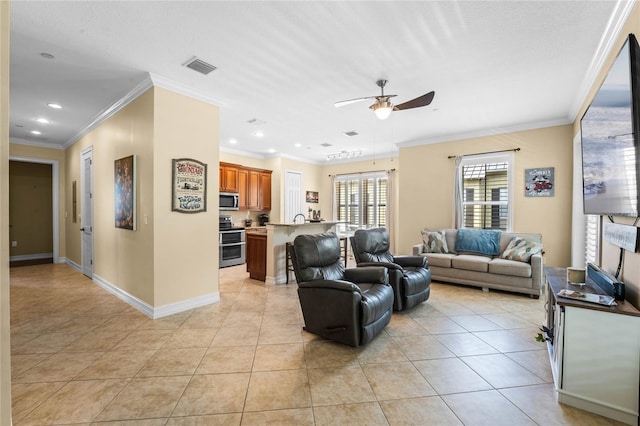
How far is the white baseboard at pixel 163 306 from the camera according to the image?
3.44 m

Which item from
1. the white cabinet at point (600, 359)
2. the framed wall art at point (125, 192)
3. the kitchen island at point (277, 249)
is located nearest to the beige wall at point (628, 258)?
the white cabinet at point (600, 359)

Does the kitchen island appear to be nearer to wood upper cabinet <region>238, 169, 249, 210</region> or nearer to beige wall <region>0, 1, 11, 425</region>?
wood upper cabinet <region>238, 169, 249, 210</region>

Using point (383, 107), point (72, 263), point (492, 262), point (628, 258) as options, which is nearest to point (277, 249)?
point (383, 107)

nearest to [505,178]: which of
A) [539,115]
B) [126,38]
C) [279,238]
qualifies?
[539,115]

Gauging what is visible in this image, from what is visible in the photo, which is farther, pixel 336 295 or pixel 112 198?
pixel 112 198

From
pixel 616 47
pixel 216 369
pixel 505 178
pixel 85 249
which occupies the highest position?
pixel 616 47

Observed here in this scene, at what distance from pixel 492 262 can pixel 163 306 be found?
4.67 meters

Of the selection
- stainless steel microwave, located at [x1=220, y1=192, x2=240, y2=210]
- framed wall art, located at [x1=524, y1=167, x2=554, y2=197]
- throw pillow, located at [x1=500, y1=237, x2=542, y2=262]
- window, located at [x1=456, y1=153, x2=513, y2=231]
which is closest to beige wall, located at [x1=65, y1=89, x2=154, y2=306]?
stainless steel microwave, located at [x1=220, y1=192, x2=240, y2=210]

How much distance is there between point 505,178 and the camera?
210 inches

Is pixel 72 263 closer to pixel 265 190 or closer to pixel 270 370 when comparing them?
pixel 265 190

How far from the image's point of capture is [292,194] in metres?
7.98

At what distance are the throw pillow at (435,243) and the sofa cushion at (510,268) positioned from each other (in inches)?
35.8

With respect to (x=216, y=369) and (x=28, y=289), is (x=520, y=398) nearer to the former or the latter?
(x=216, y=369)

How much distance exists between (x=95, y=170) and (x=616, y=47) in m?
6.75
